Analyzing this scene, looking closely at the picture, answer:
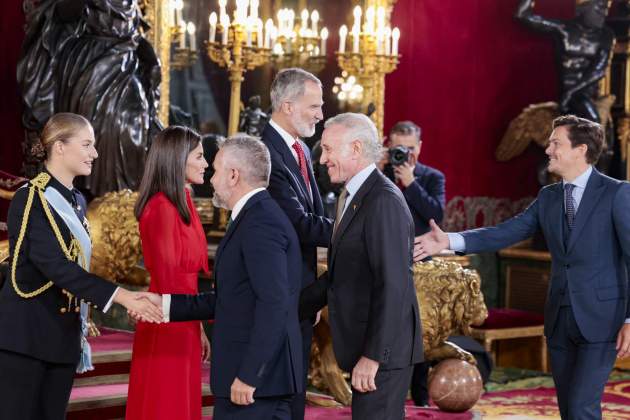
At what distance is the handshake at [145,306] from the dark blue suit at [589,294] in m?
1.63

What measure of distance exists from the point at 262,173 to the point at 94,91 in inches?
143

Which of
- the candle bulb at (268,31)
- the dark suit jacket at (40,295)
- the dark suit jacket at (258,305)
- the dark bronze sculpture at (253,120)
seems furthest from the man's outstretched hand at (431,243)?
the candle bulb at (268,31)

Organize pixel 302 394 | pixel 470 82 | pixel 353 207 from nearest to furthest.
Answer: pixel 353 207
pixel 302 394
pixel 470 82

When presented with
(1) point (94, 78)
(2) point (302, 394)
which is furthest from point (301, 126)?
(1) point (94, 78)

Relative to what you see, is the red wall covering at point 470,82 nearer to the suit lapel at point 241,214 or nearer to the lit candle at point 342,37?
the lit candle at point 342,37

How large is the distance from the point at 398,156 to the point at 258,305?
2977 mm

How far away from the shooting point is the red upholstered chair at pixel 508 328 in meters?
8.90

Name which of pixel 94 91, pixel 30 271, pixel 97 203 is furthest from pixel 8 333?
pixel 94 91

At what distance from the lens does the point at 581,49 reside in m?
10.2

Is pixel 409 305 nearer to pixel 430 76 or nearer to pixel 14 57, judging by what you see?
pixel 14 57

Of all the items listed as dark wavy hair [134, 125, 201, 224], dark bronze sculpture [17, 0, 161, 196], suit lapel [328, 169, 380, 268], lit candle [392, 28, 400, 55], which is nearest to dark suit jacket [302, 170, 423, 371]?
suit lapel [328, 169, 380, 268]

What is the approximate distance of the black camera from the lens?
6.34 metres

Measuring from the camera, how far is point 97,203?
655cm

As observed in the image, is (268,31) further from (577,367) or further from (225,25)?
(577,367)
